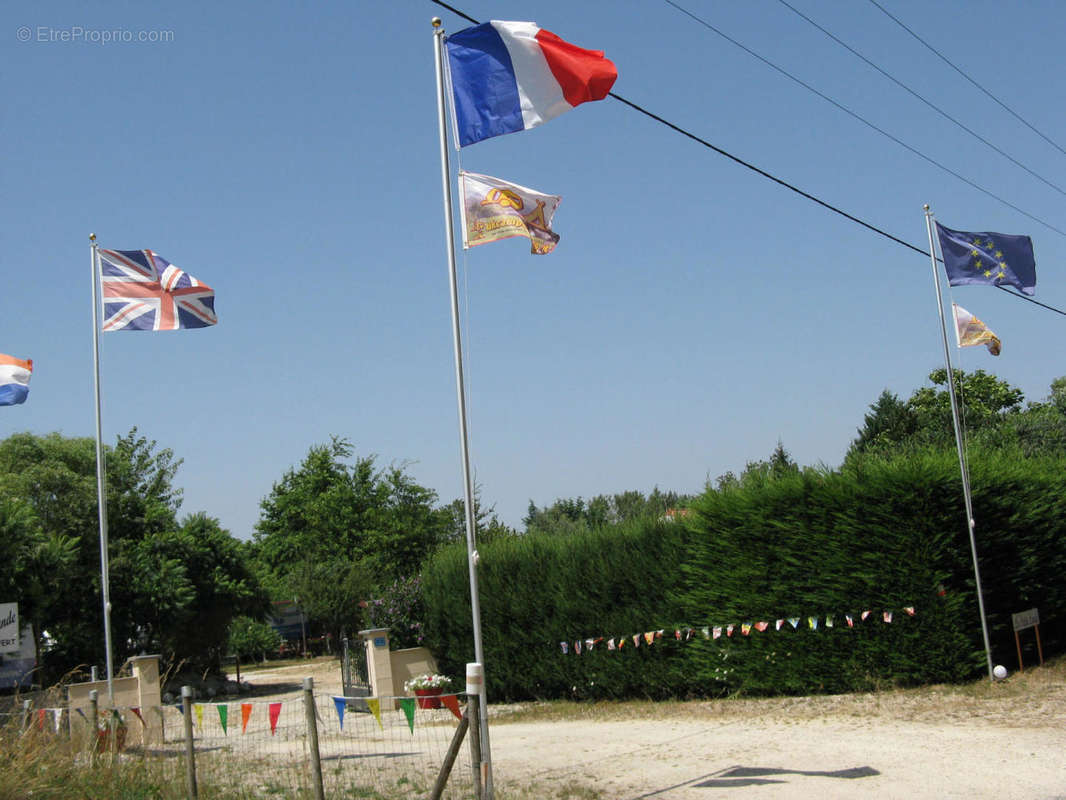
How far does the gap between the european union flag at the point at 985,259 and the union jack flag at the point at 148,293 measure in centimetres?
1194

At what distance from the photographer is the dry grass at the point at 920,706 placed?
12023 millimetres

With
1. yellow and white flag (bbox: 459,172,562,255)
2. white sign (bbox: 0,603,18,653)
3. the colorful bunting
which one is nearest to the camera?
yellow and white flag (bbox: 459,172,562,255)

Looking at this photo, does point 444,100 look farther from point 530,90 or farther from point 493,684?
point 493,684

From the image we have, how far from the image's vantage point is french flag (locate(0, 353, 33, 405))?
16016 millimetres

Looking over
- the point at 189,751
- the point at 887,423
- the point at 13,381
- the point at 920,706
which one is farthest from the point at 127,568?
the point at 887,423

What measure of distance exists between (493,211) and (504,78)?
122 centimetres

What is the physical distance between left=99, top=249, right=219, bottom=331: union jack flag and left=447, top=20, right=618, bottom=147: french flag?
8.43 meters

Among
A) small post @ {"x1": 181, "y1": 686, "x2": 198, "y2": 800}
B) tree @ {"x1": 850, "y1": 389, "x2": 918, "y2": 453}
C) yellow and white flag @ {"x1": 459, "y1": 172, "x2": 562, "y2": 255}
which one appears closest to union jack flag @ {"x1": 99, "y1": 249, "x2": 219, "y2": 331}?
small post @ {"x1": 181, "y1": 686, "x2": 198, "y2": 800}

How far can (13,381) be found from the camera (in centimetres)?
1611

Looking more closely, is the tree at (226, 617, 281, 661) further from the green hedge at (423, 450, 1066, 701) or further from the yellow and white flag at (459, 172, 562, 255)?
the yellow and white flag at (459, 172, 562, 255)

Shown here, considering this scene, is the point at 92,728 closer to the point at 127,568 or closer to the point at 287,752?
the point at 287,752

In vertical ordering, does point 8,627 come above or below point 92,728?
above

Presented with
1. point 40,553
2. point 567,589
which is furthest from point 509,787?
point 40,553

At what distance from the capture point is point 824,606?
580 inches
